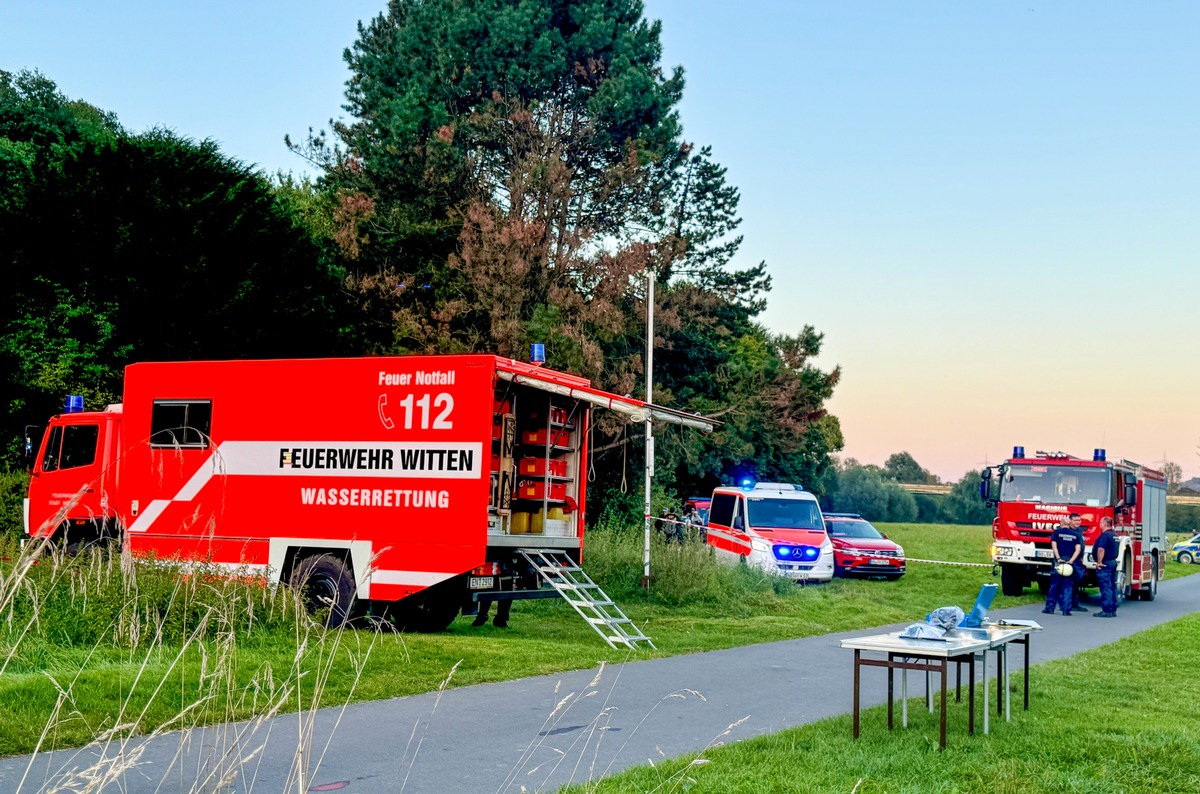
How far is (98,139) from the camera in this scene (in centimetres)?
2842

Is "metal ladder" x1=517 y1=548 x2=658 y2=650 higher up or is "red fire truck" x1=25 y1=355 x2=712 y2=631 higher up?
"red fire truck" x1=25 y1=355 x2=712 y2=631

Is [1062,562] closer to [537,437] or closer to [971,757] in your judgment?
[537,437]

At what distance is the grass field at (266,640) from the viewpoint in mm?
7086

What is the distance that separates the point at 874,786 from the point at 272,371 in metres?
10.5

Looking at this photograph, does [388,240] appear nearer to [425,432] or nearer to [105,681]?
[425,432]

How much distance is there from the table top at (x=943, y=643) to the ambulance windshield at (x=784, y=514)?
16.7m

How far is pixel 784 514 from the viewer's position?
26125mm

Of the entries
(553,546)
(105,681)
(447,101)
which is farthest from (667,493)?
(105,681)

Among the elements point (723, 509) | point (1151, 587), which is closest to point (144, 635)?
point (723, 509)

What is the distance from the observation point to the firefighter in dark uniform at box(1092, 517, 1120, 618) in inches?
856

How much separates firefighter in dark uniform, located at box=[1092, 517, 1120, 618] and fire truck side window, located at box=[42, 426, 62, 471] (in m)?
17.3

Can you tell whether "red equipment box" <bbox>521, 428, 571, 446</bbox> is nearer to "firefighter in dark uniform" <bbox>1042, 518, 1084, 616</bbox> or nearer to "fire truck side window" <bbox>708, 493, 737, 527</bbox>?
"fire truck side window" <bbox>708, 493, 737, 527</bbox>

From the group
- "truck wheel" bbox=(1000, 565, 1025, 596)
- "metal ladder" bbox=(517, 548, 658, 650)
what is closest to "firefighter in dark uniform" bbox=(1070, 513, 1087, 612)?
"truck wheel" bbox=(1000, 565, 1025, 596)

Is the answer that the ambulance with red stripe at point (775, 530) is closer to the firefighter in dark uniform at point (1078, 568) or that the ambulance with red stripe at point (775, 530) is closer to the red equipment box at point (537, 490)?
the firefighter in dark uniform at point (1078, 568)
